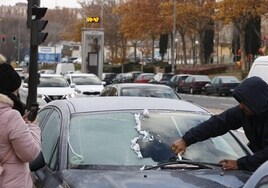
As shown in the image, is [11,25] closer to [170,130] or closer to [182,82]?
[182,82]

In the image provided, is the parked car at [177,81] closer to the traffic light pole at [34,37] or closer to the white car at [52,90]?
the white car at [52,90]

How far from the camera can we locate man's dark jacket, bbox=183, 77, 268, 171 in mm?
4289

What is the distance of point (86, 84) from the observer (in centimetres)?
2884

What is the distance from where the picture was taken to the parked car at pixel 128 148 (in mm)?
4160

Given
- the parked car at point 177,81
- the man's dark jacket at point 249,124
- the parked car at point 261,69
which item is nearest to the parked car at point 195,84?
the parked car at point 177,81

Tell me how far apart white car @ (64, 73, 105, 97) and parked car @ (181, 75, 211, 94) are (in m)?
20.3

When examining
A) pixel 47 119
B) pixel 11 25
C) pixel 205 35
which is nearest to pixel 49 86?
pixel 47 119

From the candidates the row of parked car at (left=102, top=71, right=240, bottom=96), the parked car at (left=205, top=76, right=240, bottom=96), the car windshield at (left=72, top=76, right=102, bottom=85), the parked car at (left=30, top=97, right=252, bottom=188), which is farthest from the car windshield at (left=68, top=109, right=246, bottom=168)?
the parked car at (left=205, top=76, right=240, bottom=96)

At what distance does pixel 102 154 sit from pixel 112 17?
7399cm

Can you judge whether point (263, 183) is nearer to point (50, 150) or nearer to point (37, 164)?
point (37, 164)

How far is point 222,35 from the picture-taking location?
103m

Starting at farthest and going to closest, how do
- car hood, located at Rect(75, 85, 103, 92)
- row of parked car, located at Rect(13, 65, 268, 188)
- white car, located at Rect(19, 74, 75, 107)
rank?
car hood, located at Rect(75, 85, 103, 92), white car, located at Rect(19, 74, 75, 107), row of parked car, located at Rect(13, 65, 268, 188)

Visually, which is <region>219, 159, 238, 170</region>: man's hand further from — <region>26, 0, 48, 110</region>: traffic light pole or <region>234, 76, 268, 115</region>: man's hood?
<region>26, 0, 48, 110</region>: traffic light pole

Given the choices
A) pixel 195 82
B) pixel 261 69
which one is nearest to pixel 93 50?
pixel 195 82
